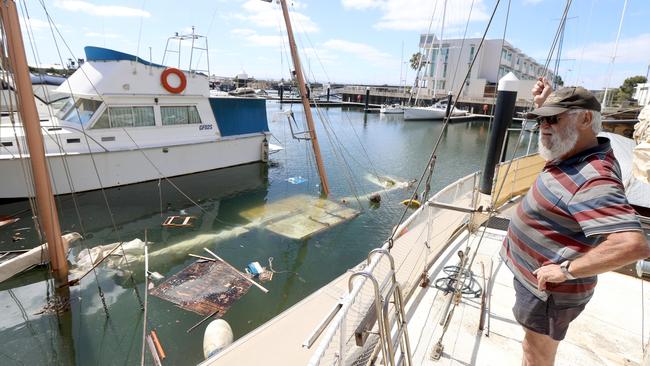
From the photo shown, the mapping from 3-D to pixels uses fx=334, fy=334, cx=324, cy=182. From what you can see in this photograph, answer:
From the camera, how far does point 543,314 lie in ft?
7.09

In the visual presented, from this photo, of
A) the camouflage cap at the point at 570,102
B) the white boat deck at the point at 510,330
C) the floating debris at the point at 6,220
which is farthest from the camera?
the floating debris at the point at 6,220

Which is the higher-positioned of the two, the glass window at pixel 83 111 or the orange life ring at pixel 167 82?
the orange life ring at pixel 167 82

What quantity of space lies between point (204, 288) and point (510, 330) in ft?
21.0

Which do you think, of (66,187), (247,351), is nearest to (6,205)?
(66,187)

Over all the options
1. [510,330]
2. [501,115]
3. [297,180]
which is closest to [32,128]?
[510,330]

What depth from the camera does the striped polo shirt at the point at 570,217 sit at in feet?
5.59

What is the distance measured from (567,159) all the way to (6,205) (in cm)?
1608

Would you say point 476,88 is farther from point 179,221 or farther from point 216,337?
point 216,337

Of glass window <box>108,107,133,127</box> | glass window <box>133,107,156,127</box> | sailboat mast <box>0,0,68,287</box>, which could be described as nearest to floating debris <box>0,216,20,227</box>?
glass window <box>108,107,133,127</box>

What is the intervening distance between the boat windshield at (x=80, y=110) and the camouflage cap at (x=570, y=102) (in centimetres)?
1509

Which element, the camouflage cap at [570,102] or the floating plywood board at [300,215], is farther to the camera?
the floating plywood board at [300,215]

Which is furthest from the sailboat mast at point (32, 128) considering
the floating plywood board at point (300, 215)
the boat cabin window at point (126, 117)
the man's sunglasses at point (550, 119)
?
the man's sunglasses at point (550, 119)

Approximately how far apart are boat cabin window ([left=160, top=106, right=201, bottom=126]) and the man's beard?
1533cm

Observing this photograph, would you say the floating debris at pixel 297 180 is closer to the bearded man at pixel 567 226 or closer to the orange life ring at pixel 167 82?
the orange life ring at pixel 167 82
